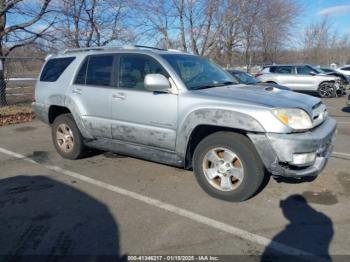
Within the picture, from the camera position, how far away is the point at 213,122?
393 cm

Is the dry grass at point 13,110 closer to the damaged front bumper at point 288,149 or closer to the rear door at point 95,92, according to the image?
the rear door at point 95,92

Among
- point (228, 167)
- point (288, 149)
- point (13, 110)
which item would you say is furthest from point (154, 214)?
point (13, 110)

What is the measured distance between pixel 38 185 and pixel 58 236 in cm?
158

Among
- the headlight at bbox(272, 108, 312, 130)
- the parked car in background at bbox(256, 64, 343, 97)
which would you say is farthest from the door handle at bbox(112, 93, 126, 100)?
the parked car in background at bbox(256, 64, 343, 97)

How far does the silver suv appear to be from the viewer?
367 centimetres

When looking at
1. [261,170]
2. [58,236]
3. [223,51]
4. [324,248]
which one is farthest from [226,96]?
[223,51]

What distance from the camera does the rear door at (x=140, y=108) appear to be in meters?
4.34

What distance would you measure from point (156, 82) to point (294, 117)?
169 cm

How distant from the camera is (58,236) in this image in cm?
328

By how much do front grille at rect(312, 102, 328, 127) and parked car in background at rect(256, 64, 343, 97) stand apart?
1301 cm

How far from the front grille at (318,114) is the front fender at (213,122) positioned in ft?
2.63

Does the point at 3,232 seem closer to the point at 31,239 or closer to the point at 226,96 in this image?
the point at 31,239

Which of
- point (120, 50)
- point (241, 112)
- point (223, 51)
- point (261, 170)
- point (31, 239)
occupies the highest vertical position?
point (223, 51)

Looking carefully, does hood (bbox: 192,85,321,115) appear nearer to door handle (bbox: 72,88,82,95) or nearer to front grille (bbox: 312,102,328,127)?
front grille (bbox: 312,102,328,127)
